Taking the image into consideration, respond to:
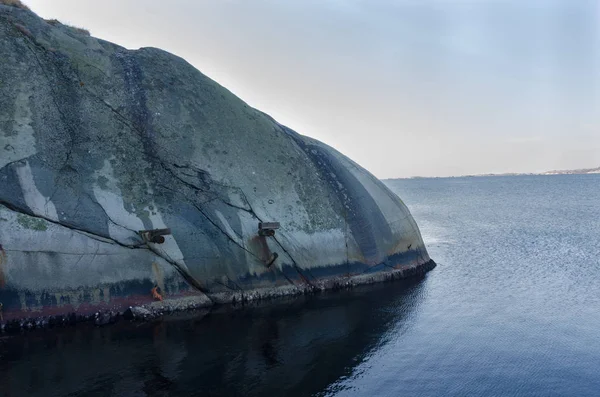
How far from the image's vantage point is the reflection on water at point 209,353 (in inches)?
539

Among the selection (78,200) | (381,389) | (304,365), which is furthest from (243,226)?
(381,389)

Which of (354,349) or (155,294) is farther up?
(155,294)

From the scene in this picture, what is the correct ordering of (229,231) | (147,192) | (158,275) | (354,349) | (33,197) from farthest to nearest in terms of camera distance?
(229,231) < (147,192) < (158,275) < (33,197) < (354,349)

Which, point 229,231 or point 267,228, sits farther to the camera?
point 267,228

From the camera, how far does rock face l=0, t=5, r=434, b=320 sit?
1922cm

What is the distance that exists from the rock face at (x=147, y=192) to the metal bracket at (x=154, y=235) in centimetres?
31

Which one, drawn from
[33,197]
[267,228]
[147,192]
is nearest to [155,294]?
[147,192]

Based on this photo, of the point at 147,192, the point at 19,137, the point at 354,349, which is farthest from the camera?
the point at 147,192

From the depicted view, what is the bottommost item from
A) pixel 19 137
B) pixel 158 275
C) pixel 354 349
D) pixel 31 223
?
pixel 354 349

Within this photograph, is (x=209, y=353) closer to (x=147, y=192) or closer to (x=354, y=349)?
(x=354, y=349)

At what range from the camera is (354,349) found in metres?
17.3

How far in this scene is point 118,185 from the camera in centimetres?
2169

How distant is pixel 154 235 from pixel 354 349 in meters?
10.3

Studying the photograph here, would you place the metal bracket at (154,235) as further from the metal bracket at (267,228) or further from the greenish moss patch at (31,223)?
the metal bracket at (267,228)
